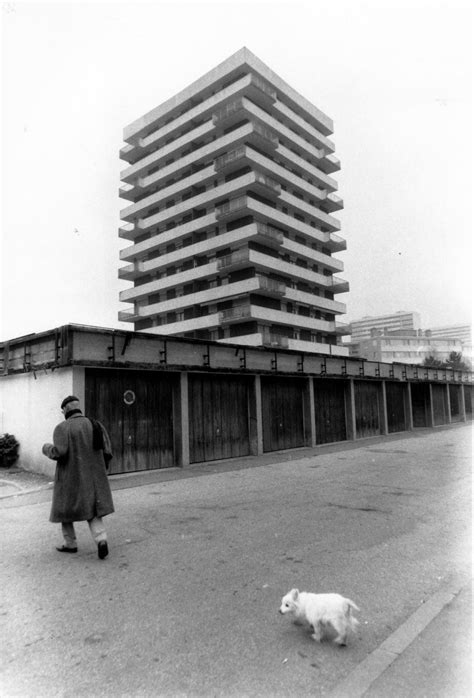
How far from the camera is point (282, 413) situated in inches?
686

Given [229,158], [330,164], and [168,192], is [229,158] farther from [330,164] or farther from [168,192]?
[330,164]

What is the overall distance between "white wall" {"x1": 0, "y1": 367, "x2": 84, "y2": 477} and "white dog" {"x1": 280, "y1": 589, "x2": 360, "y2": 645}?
27.7 feet

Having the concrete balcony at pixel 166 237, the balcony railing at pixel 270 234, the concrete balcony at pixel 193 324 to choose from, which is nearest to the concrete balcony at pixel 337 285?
the balcony railing at pixel 270 234

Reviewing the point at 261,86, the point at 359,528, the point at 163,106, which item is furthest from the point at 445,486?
the point at 163,106

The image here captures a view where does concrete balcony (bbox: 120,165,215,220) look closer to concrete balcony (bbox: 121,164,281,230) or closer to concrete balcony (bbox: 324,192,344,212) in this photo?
concrete balcony (bbox: 121,164,281,230)

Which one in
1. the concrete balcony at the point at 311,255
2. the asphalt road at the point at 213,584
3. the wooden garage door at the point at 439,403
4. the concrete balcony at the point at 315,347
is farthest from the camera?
the concrete balcony at the point at 311,255

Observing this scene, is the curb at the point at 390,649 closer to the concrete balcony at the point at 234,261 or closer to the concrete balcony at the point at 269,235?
the concrete balcony at the point at 234,261

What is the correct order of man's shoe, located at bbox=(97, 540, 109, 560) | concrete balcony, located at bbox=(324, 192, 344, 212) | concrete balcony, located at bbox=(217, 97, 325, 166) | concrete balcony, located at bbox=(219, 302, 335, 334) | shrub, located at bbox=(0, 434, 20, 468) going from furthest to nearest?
1. concrete balcony, located at bbox=(324, 192, 344, 212)
2. concrete balcony, located at bbox=(217, 97, 325, 166)
3. concrete balcony, located at bbox=(219, 302, 335, 334)
4. shrub, located at bbox=(0, 434, 20, 468)
5. man's shoe, located at bbox=(97, 540, 109, 560)

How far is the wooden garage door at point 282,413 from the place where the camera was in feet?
54.6

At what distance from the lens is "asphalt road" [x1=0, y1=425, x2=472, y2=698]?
2.83m

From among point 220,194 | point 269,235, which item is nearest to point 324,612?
point 269,235

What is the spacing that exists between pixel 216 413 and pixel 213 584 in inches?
407

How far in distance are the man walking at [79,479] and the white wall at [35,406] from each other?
19.0 ft

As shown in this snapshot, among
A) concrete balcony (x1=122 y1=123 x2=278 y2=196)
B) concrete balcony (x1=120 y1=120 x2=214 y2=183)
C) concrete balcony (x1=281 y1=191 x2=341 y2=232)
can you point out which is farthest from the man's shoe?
concrete balcony (x1=120 y1=120 x2=214 y2=183)
